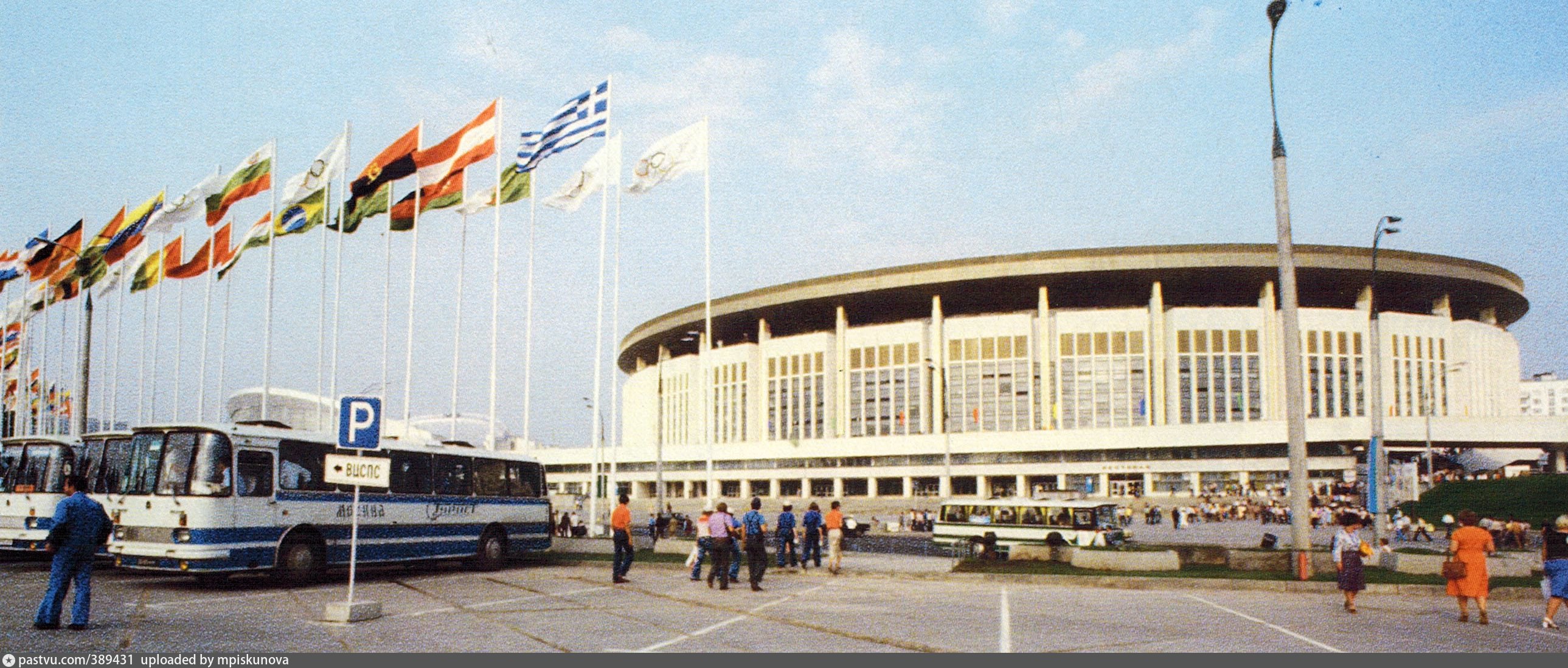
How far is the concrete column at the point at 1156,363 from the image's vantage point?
81000 millimetres

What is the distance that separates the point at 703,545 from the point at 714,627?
Result: 6.16 meters

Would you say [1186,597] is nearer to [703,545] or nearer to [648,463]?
[703,545]

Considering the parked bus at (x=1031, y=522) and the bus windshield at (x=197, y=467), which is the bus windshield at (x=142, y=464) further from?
the parked bus at (x=1031, y=522)

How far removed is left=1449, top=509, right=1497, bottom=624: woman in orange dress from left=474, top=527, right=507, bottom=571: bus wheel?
17.4m

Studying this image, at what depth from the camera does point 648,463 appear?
106m

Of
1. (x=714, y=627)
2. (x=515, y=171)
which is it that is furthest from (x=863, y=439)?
(x=714, y=627)

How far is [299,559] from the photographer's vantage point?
61.0 feet

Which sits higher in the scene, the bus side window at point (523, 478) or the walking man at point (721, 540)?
the bus side window at point (523, 478)

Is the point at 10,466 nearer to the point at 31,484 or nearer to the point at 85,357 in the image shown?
the point at 31,484

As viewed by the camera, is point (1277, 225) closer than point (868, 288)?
Yes

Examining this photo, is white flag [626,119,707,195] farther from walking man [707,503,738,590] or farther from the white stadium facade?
the white stadium facade

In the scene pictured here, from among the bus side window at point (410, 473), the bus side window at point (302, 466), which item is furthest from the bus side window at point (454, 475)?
the bus side window at point (302, 466)

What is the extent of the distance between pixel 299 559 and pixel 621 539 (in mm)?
5375

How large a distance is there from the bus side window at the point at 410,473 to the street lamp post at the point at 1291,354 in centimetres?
1609
